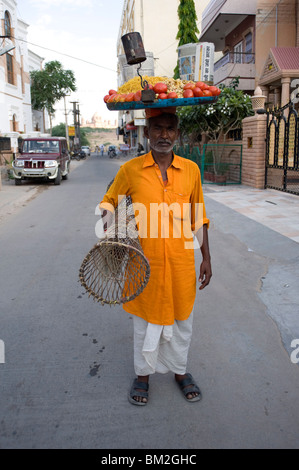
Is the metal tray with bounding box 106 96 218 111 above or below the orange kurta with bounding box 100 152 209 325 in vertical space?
above

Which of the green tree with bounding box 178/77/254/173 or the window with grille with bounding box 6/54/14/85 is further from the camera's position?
the window with grille with bounding box 6/54/14/85

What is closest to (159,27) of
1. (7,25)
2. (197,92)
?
(7,25)

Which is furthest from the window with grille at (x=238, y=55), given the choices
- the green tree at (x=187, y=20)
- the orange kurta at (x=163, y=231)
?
the orange kurta at (x=163, y=231)

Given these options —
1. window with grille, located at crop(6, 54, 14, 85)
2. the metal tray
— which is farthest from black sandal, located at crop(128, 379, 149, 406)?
window with grille, located at crop(6, 54, 14, 85)

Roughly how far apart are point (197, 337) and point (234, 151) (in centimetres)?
1167

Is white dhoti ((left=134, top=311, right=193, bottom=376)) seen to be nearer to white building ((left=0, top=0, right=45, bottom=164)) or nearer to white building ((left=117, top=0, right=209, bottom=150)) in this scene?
white building ((left=0, top=0, right=45, bottom=164))

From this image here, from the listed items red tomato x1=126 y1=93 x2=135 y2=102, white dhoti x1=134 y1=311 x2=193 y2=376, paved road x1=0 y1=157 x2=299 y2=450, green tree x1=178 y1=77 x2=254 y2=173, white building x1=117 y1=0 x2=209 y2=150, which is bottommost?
paved road x1=0 y1=157 x2=299 y2=450

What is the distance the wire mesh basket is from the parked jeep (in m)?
13.7

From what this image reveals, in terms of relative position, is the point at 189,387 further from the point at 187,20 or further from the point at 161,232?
the point at 187,20

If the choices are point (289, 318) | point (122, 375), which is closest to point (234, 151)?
point (289, 318)

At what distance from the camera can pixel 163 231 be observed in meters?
2.33

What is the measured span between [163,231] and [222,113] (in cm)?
1216

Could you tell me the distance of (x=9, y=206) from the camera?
35.2ft

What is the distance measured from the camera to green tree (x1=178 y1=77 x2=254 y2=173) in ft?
43.9
